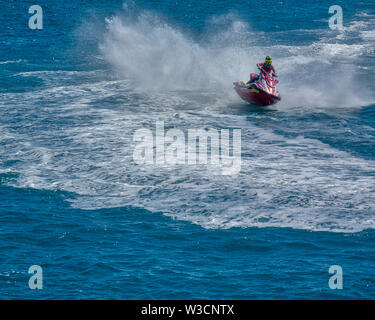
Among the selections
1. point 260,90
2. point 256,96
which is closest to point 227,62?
point 256,96

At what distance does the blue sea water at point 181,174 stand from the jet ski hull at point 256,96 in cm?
96

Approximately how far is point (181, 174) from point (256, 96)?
44.6ft

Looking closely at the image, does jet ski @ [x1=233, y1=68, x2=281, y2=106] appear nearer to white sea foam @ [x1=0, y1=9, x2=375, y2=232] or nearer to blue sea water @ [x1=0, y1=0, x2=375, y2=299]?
blue sea water @ [x1=0, y1=0, x2=375, y2=299]

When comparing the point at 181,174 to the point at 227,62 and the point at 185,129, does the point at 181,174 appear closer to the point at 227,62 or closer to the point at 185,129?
the point at 185,129

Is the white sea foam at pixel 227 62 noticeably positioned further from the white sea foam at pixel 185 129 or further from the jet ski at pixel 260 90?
the jet ski at pixel 260 90

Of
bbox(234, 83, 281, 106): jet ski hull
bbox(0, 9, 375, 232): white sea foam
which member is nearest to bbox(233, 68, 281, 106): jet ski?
bbox(234, 83, 281, 106): jet ski hull

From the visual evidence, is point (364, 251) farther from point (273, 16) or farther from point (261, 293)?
point (273, 16)

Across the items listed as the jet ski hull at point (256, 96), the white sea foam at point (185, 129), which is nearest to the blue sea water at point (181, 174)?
the white sea foam at point (185, 129)

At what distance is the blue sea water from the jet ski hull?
3.15 feet

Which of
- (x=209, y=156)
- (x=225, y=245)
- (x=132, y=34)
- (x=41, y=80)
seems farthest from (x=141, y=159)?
(x=132, y=34)

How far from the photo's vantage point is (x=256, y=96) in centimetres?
4381
